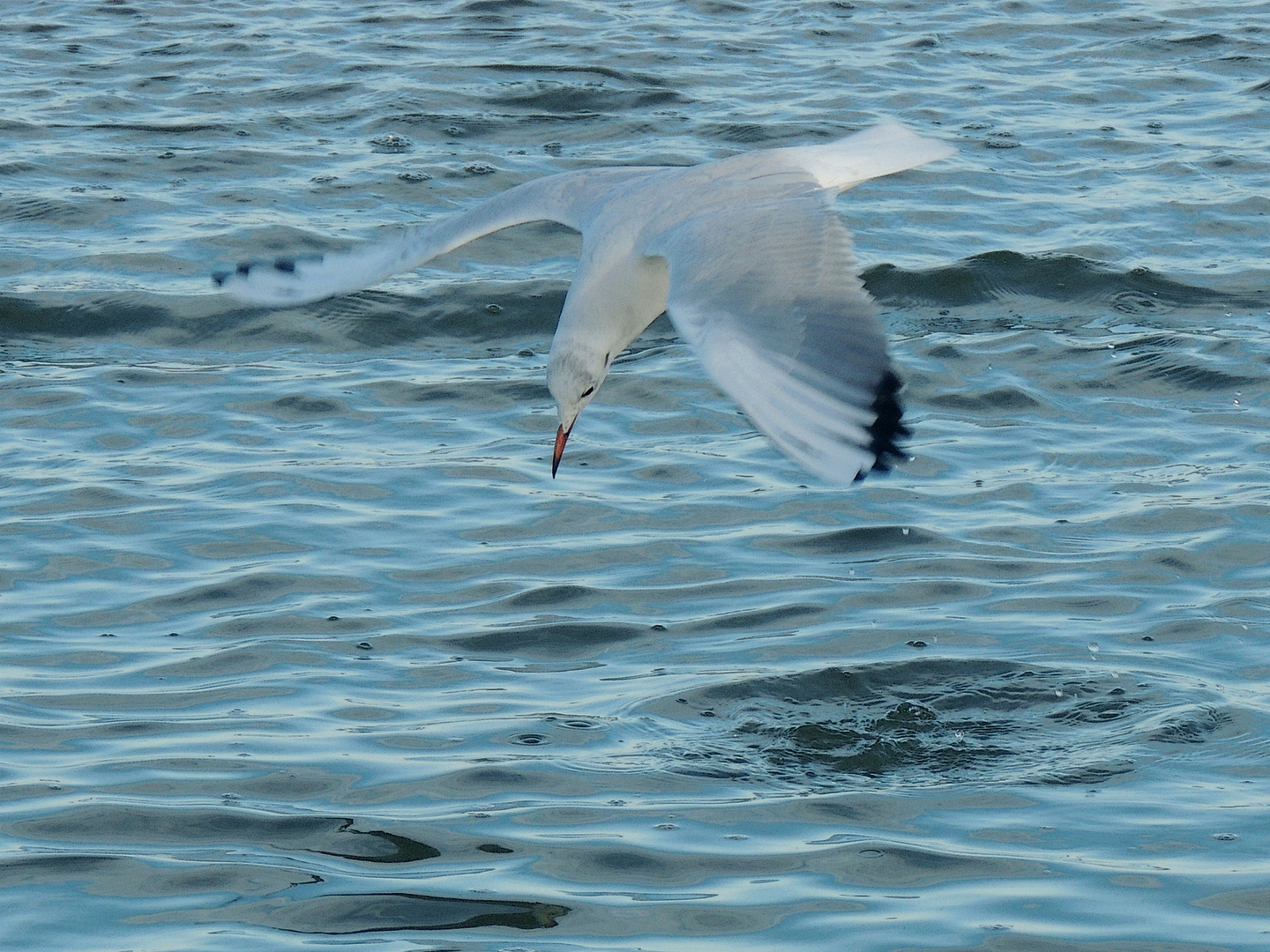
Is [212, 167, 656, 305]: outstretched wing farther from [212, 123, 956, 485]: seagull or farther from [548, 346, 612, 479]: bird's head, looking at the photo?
[548, 346, 612, 479]: bird's head

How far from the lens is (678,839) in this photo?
4.41 meters

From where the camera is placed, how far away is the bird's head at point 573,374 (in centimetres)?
502

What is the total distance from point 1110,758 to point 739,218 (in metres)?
1.58

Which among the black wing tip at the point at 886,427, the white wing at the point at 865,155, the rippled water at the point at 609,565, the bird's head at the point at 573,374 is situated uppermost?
the white wing at the point at 865,155

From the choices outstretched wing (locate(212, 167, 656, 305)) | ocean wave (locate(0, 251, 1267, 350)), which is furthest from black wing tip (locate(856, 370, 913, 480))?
ocean wave (locate(0, 251, 1267, 350))

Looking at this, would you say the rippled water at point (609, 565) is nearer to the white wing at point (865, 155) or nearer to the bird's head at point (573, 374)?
the bird's head at point (573, 374)

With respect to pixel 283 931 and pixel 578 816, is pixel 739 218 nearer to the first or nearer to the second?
pixel 578 816

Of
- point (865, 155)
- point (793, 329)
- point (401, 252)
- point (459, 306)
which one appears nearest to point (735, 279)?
point (793, 329)

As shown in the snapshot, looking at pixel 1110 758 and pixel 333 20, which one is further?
pixel 333 20

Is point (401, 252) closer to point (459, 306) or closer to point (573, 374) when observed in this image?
point (573, 374)

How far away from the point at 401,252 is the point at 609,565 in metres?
1.16

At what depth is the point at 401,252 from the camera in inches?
221

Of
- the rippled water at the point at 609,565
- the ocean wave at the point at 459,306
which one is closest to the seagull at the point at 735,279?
the rippled water at the point at 609,565

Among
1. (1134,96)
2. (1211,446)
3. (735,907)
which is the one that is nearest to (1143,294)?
(1211,446)
